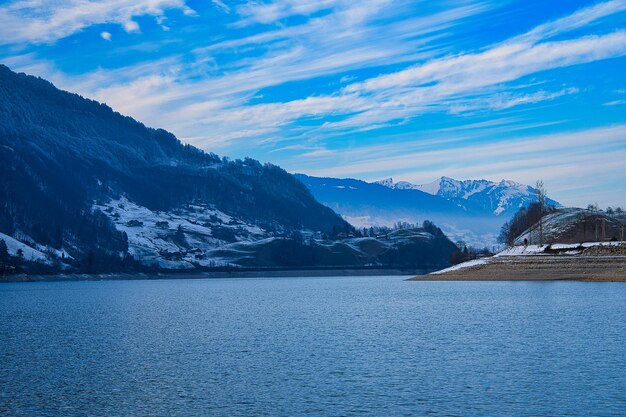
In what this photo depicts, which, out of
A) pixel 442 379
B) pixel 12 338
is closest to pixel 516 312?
pixel 442 379

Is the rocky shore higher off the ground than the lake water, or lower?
higher

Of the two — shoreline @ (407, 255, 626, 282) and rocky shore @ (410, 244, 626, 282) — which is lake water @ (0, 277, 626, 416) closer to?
shoreline @ (407, 255, 626, 282)

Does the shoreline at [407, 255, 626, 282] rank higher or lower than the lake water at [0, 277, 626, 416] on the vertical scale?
higher

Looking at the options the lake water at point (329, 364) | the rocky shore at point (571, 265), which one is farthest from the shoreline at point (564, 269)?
the lake water at point (329, 364)

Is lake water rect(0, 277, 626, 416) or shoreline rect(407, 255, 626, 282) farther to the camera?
shoreline rect(407, 255, 626, 282)

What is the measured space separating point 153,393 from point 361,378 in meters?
13.6

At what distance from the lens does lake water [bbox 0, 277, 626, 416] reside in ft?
151

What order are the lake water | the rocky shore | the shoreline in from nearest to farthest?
the lake water → the shoreline → the rocky shore

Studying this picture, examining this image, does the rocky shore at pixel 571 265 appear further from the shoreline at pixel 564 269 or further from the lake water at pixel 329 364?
the lake water at pixel 329 364

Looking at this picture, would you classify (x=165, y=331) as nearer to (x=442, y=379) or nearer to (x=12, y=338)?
(x=12, y=338)

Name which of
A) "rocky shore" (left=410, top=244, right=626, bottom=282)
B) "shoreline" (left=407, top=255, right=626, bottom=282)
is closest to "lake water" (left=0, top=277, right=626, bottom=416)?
"shoreline" (left=407, top=255, right=626, bottom=282)

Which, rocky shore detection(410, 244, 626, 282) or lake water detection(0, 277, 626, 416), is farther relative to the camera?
rocky shore detection(410, 244, 626, 282)

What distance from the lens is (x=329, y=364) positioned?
60.1 m

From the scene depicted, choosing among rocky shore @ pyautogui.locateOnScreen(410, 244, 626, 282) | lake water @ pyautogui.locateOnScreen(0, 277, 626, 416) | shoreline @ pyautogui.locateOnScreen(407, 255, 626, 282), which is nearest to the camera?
lake water @ pyautogui.locateOnScreen(0, 277, 626, 416)
